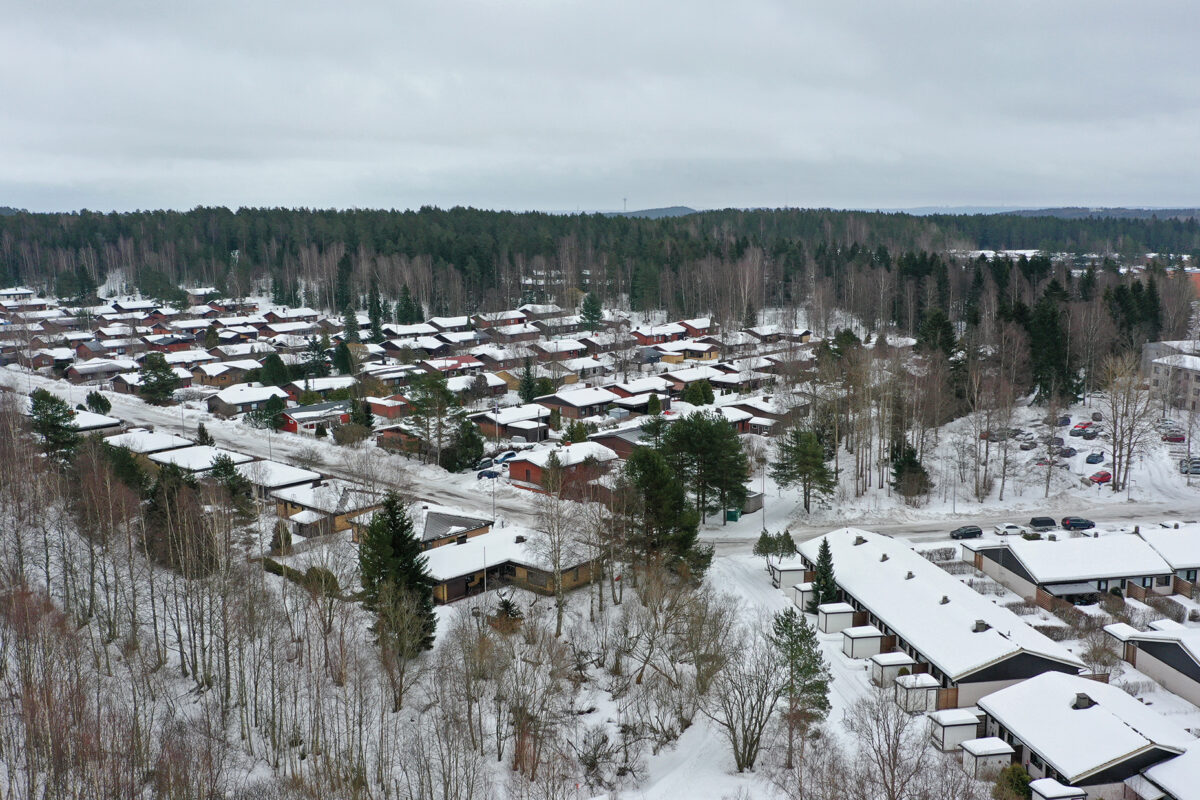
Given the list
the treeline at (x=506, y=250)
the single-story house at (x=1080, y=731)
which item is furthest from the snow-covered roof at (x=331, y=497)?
the treeline at (x=506, y=250)

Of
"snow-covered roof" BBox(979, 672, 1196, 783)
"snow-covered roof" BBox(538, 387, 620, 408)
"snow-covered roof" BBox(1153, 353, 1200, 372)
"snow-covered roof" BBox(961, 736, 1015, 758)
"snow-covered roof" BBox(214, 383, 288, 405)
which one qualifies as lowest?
"snow-covered roof" BBox(961, 736, 1015, 758)

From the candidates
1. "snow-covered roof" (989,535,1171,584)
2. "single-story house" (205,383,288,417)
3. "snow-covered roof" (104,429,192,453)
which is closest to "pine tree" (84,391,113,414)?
"single-story house" (205,383,288,417)

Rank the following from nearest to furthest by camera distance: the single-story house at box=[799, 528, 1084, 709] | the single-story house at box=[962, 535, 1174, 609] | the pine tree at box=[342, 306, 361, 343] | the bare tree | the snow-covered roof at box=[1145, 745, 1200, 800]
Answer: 1. the snow-covered roof at box=[1145, 745, 1200, 800]
2. the bare tree
3. the single-story house at box=[799, 528, 1084, 709]
4. the single-story house at box=[962, 535, 1174, 609]
5. the pine tree at box=[342, 306, 361, 343]

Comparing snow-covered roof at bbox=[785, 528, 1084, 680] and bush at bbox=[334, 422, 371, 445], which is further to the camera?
bush at bbox=[334, 422, 371, 445]

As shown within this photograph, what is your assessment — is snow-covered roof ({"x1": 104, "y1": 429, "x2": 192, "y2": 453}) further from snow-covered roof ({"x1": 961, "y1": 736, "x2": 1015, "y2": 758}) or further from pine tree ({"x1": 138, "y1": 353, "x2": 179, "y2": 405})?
snow-covered roof ({"x1": 961, "y1": 736, "x2": 1015, "y2": 758})

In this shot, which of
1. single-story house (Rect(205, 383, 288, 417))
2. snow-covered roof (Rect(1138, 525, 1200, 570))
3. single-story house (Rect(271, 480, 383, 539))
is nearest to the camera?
snow-covered roof (Rect(1138, 525, 1200, 570))

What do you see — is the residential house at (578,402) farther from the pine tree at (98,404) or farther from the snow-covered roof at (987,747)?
the snow-covered roof at (987,747)

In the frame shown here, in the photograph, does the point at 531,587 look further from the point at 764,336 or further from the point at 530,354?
the point at 764,336

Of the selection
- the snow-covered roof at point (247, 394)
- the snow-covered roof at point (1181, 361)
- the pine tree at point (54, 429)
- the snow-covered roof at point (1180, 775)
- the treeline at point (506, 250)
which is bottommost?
the snow-covered roof at point (1180, 775)
